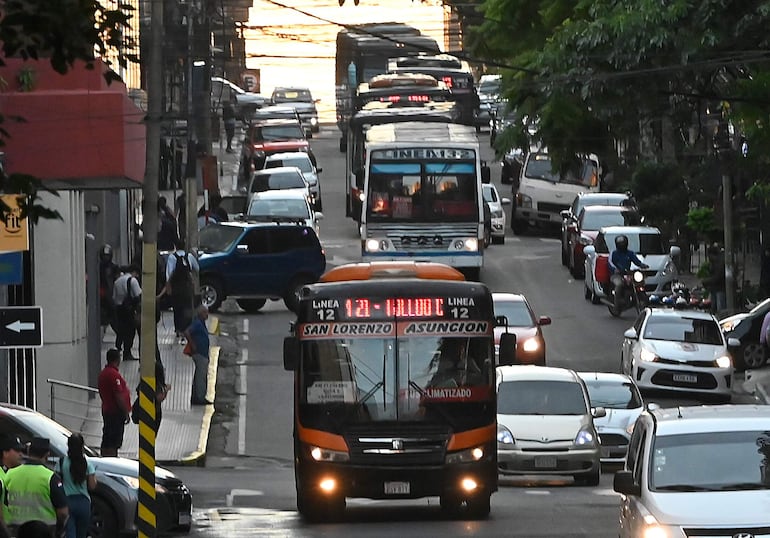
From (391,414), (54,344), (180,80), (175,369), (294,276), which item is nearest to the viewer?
(391,414)

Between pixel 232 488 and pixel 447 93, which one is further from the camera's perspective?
pixel 447 93

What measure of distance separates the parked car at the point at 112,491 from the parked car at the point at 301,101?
6254 cm

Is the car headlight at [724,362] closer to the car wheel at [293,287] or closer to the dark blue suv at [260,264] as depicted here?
the dark blue suv at [260,264]

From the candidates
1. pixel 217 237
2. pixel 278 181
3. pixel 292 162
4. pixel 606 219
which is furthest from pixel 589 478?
pixel 292 162

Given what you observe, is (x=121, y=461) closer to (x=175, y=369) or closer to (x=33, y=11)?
(x=33, y=11)

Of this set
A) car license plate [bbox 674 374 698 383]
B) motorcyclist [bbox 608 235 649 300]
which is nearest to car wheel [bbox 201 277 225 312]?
motorcyclist [bbox 608 235 649 300]

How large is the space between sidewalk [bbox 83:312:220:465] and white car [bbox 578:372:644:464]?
5918mm

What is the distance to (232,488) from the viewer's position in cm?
2403

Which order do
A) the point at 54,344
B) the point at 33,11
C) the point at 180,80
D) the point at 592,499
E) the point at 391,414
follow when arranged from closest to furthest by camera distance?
the point at 33,11, the point at 391,414, the point at 592,499, the point at 54,344, the point at 180,80

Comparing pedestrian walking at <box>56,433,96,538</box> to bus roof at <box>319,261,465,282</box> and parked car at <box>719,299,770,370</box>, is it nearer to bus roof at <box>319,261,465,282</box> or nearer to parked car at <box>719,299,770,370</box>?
bus roof at <box>319,261,465,282</box>

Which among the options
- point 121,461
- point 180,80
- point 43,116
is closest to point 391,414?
point 121,461

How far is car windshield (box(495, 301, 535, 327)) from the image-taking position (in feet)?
111

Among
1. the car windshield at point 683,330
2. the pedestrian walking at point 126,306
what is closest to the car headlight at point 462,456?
the car windshield at point 683,330

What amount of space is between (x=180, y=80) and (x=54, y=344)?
18066 millimetres
